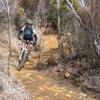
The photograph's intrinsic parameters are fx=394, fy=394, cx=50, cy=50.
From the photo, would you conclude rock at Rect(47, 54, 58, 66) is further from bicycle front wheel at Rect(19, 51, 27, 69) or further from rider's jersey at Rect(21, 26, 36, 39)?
rider's jersey at Rect(21, 26, 36, 39)

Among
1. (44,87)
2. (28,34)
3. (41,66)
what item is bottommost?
(44,87)

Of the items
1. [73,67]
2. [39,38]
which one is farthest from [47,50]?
[73,67]

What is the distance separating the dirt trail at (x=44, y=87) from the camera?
35.5ft

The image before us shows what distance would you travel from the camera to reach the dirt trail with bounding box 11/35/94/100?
10.8 m

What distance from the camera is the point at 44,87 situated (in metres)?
11.6

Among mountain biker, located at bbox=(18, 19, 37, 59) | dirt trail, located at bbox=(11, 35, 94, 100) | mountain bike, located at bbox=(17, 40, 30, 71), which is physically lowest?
dirt trail, located at bbox=(11, 35, 94, 100)

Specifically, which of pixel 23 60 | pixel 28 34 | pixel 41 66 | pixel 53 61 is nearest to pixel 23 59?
pixel 23 60

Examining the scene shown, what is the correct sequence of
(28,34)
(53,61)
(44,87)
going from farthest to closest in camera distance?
(53,61)
(28,34)
(44,87)

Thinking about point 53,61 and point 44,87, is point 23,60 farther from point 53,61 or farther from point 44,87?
point 44,87

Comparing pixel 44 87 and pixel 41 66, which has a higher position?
pixel 41 66

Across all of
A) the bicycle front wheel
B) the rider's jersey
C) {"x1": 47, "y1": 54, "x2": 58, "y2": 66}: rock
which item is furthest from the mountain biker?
{"x1": 47, "y1": 54, "x2": 58, "y2": 66}: rock

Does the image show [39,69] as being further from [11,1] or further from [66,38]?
[11,1]

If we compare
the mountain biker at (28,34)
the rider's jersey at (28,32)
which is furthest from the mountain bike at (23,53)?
the rider's jersey at (28,32)

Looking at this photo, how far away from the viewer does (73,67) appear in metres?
12.8
